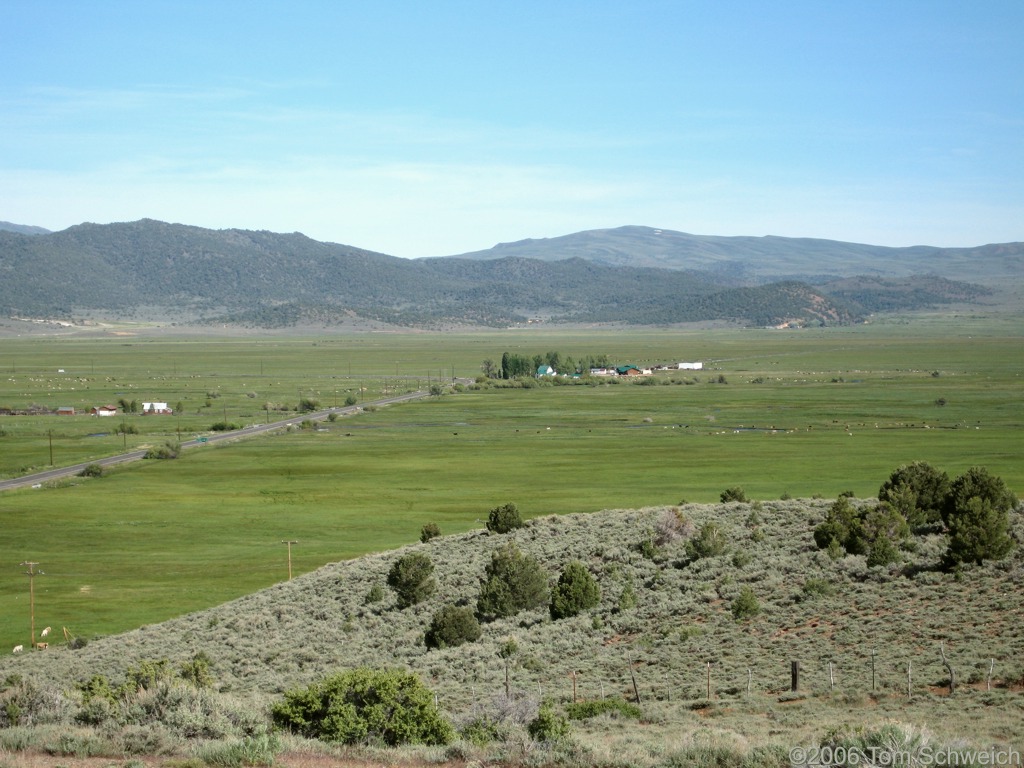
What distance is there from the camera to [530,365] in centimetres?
16738

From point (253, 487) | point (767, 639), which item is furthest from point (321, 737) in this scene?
point (253, 487)

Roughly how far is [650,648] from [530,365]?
460 ft

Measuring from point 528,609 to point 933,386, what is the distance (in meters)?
120

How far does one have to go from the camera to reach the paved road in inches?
2923

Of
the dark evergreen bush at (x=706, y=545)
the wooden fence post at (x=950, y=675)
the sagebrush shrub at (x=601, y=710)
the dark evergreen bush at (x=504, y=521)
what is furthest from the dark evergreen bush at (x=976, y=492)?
the sagebrush shrub at (x=601, y=710)

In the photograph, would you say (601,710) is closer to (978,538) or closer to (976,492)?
(978,538)

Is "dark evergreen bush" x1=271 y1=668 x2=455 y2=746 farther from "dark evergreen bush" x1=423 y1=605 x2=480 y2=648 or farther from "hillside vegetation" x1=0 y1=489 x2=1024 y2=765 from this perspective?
"dark evergreen bush" x1=423 y1=605 x2=480 y2=648

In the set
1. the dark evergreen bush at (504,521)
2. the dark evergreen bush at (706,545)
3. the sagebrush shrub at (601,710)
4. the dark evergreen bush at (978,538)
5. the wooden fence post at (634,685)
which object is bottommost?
the wooden fence post at (634,685)

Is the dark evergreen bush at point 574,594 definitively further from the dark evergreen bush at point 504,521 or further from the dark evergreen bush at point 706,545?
the dark evergreen bush at point 504,521

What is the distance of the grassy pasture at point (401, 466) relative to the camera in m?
48.8

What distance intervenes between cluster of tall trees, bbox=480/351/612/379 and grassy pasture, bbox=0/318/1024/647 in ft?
57.2

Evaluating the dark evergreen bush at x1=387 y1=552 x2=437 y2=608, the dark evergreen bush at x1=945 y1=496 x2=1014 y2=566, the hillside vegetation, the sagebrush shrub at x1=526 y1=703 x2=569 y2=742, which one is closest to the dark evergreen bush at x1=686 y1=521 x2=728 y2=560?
the hillside vegetation

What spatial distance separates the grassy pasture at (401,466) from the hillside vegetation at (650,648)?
8.51 meters

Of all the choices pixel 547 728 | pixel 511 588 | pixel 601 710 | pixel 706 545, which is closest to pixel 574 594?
pixel 511 588
